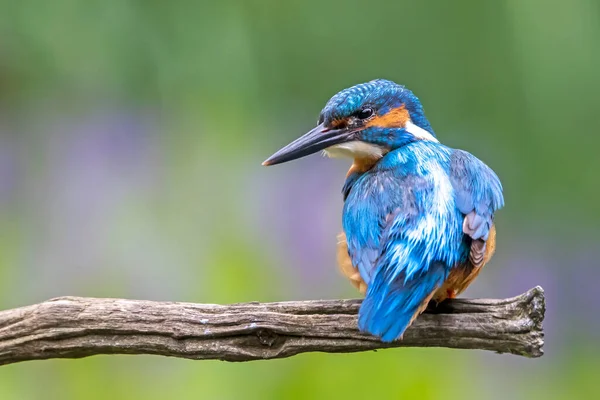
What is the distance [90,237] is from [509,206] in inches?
46.1

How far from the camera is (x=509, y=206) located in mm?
2316

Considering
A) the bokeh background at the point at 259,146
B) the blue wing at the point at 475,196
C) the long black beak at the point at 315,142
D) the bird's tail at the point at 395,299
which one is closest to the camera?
the bird's tail at the point at 395,299

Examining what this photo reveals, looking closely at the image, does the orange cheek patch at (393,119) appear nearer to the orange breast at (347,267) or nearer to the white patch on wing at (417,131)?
the white patch on wing at (417,131)

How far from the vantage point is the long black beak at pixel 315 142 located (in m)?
1.54

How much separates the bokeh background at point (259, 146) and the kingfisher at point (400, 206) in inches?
23.1

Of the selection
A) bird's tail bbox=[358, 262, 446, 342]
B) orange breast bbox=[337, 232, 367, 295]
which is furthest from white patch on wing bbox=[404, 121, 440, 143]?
bird's tail bbox=[358, 262, 446, 342]

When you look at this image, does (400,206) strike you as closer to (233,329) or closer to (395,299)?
(395,299)

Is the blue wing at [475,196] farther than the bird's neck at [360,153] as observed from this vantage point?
No

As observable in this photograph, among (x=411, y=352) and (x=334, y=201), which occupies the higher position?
(x=334, y=201)

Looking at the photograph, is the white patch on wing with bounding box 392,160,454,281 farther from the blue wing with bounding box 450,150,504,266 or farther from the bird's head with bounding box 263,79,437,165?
the bird's head with bounding box 263,79,437,165

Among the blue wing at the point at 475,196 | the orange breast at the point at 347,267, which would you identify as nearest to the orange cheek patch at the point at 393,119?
the blue wing at the point at 475,196

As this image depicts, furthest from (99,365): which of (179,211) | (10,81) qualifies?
(10,81)

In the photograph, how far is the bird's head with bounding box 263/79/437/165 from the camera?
60.7 inches

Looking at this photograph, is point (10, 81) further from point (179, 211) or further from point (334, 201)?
point (334, 201)
